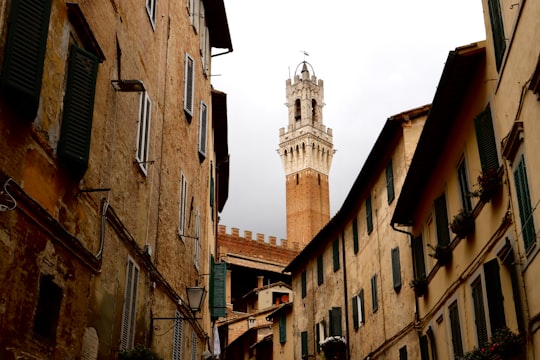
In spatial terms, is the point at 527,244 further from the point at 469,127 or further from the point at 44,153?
the point at 44,153

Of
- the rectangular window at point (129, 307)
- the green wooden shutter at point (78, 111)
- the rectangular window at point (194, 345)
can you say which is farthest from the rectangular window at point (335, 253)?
the green wooden shutter at point (78, 111)

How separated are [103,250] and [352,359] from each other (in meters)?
16.9

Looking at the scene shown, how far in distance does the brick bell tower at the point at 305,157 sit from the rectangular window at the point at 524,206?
75552mm

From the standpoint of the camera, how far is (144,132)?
12633 mm

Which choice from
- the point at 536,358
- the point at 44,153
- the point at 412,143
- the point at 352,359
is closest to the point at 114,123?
the point at 44,153

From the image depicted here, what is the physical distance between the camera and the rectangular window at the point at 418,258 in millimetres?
17281

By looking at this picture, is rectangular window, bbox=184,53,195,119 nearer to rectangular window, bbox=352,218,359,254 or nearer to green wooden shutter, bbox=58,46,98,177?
green wooden shutter, bbox=58,46,98,177

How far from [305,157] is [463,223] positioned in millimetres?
81615

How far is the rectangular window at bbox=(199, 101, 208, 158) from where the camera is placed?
19.3m

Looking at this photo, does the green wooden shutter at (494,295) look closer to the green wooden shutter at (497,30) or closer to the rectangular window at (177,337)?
the green wooden shutter at (497,30)

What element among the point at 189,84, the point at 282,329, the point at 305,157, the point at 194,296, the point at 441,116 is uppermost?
the point at 305,157

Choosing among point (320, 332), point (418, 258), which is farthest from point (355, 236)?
point (418, 258)

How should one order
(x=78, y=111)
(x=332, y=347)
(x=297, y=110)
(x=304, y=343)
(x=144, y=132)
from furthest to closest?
(x=297, y=110) → (x=304, y=343) → (x=332, y=347) → (x=144, y=132) → (x=78, y=111)

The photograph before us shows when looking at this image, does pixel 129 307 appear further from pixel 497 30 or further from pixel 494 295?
pixel 497 30
